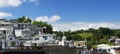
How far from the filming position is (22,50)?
47250 millimetres

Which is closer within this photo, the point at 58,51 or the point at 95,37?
the point at 58,51

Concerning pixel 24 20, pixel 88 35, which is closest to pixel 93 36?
pixel 88 35

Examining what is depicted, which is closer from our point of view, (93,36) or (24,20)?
(24,20)

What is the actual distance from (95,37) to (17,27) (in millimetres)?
36873

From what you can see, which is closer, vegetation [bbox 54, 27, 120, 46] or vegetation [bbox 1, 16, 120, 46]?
vegetation [bbox 1, 16, 120, 46]

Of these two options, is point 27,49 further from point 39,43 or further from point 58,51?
point 39,43

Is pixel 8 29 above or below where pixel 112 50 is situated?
above

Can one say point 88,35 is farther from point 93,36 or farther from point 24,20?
point 24,20

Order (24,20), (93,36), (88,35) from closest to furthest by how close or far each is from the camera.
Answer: (24,20)
(93,36)
(88,35)

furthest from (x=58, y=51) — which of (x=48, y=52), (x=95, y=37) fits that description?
(x=95, y=37)

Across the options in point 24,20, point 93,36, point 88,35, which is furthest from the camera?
point 88,35

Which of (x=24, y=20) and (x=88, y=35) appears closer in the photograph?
(x=24, y=20)

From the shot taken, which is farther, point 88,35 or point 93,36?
point 88,35

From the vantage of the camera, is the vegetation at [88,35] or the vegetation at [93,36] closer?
the vegetation at [88,35]
